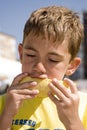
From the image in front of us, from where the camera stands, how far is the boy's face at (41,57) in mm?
1876

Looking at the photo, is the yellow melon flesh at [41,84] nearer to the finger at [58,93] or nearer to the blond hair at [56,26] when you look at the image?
the finger at [58,93]

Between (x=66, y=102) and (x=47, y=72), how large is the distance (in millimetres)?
211

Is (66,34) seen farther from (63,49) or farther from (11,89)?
(11,89)

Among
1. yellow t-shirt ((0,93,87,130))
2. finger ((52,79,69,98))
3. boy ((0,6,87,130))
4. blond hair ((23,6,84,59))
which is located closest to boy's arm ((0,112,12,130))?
boy ((0,6,87,130))

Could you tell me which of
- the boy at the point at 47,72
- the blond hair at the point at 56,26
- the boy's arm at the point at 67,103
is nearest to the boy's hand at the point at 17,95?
the boy at the point at 47,72

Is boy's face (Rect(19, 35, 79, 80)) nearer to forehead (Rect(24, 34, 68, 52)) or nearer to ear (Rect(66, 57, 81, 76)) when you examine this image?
forehead (Rect(24, 34, 68, 52))

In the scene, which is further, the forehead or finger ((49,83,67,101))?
the forehead

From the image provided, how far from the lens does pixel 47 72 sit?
6.28 ft

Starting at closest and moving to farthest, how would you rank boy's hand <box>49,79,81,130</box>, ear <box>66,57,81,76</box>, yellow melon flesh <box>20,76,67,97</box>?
boy's hand <box>49,79,81,130</box> → yellow melon flesh <box>20,76,67,97</box> → ear <box>66,57,81,76</box>

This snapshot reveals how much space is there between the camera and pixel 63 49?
1999 mm

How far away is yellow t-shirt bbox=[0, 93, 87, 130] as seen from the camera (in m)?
1.99

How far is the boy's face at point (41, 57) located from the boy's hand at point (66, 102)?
0.34 feet

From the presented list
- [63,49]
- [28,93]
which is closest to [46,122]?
[28,93]

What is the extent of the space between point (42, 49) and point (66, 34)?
0.23 m
